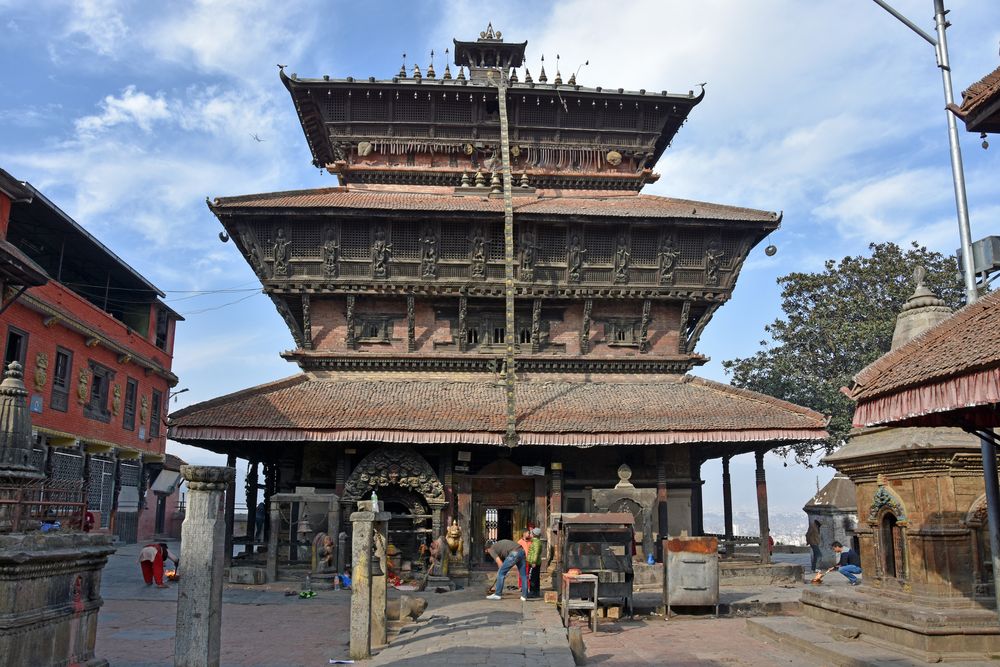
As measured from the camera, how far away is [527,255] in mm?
23547

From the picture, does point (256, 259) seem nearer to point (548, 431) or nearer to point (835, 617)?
point (548, 431)

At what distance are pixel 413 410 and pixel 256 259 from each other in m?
7.07

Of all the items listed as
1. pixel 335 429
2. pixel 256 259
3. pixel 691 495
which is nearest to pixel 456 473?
pixel 335 429

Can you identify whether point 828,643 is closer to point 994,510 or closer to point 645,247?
point 994,510

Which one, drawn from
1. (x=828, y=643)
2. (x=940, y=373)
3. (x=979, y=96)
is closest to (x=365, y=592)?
(x=828, y=643)

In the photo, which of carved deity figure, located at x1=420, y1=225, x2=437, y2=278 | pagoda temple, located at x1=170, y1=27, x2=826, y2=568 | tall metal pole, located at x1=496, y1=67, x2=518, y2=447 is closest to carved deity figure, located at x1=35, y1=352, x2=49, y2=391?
pagoda temple, located at x1=170, y1=27, x2=826, y2=568

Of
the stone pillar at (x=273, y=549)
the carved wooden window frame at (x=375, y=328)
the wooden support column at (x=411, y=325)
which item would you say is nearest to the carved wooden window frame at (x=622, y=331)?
the wooden support column at (x=411, y=325)

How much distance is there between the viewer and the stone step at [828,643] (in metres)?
9.34

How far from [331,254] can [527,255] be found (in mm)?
5937

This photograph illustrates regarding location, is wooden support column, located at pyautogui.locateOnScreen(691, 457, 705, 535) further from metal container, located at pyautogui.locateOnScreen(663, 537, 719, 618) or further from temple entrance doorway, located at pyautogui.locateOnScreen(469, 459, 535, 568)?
metal container, located at pyautogui.locateOnScreen(663, 537, 719, 618)

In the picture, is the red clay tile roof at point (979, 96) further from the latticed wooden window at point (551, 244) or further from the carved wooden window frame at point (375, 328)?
the carved wooden window frame at point (375, 328)

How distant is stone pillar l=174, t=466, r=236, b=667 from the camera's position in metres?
7.92

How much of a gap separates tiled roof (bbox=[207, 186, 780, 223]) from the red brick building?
22.8 feet

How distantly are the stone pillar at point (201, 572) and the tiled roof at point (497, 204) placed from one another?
607 inches
